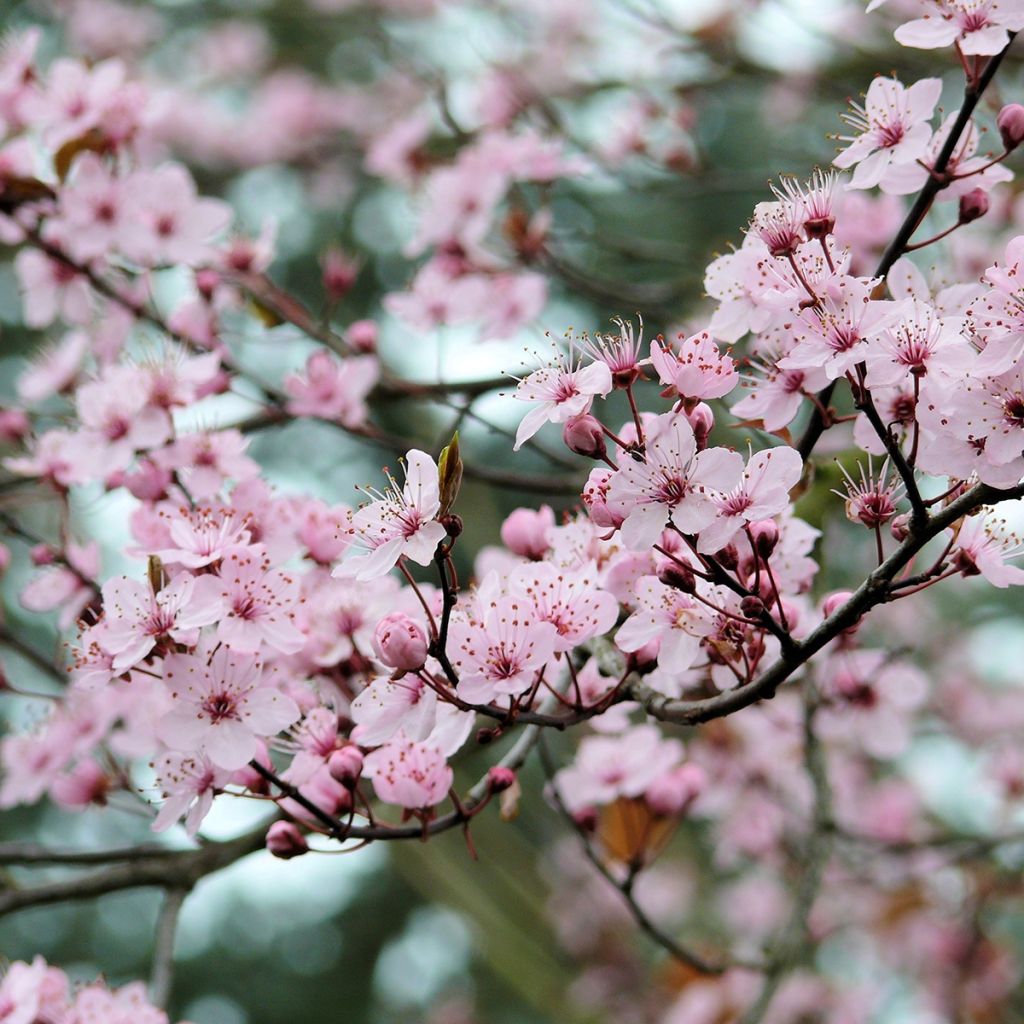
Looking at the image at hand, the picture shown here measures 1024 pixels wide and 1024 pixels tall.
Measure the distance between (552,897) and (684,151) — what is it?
263 cm

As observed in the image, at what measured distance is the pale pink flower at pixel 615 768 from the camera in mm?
1771

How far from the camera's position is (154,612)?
→ 1219 millimetres

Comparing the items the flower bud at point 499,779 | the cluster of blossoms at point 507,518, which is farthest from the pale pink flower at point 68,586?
the flower bud at point 499,779

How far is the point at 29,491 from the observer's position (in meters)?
2.24

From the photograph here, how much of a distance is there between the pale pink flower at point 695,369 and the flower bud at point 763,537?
0.44 feet

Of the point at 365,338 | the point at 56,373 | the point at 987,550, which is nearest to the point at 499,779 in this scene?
the point at 987,550

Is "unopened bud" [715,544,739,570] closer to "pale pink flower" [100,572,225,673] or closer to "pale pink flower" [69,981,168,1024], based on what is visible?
"pale pink flower" [100,572,225,673]

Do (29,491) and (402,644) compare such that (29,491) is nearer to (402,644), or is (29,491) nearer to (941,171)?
(402,644)

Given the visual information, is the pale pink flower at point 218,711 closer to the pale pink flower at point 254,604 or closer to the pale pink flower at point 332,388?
the pale pink flower at point 254,604

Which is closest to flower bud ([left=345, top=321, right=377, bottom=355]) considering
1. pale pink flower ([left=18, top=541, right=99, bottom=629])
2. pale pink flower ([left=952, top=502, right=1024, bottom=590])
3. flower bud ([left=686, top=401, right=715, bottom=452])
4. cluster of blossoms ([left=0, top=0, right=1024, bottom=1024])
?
cluster of blossoms ([left=0, top=0, right=1024, bottom=1024])

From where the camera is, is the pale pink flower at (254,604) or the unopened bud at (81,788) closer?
the pale pink flower at (254,604)

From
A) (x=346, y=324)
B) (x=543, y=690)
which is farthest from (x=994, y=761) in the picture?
(x=346, y=324)

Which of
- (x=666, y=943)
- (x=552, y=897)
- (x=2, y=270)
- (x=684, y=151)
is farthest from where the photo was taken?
(x=2, y=270)

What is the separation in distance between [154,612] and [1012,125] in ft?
3.48
